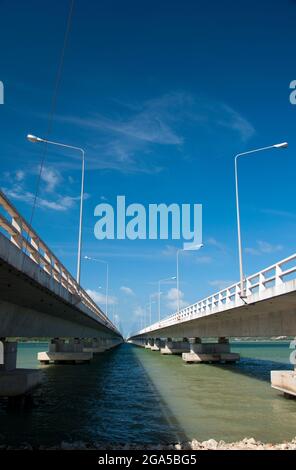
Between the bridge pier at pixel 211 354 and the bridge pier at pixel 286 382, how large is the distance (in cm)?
3363

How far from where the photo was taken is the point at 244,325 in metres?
34.2

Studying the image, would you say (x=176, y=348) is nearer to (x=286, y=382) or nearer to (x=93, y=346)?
(x=93, y=346)

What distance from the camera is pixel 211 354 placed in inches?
2327

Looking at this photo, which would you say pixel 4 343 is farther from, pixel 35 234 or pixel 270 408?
pixel 270 408

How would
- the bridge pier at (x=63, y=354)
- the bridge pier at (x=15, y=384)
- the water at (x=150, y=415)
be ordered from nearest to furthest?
the water at (x=150, y=415) < the bridge pier at (x=15, y=384) < the bridge pier at (x=63, y=354)

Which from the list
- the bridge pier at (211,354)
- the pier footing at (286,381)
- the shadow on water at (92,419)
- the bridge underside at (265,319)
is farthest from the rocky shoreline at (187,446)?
the bridge pier at (211,354)

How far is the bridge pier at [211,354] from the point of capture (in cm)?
5788

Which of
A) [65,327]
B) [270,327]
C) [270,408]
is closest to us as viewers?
[270,408]

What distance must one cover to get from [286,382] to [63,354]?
120ft

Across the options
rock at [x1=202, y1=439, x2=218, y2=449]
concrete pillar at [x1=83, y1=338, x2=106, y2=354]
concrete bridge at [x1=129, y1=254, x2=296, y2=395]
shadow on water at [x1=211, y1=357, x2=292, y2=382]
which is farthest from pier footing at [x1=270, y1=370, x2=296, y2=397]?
concrete pillar at [x1=83, y1=338, x2=106, y2=354]

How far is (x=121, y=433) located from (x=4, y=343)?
10.0 m

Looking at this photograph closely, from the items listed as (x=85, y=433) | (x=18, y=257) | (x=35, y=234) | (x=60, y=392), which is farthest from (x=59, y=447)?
(x=60, y=392)

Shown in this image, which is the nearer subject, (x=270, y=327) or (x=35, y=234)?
(x=35, y=234)

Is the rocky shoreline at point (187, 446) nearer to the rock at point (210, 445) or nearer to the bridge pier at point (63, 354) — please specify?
the rock at point (210, 445)
